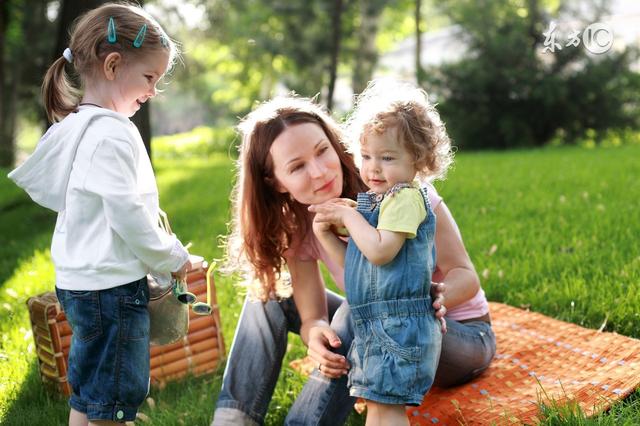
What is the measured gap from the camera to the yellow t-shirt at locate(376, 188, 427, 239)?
195cm

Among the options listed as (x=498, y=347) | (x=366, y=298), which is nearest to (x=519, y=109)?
(x=498, y=347)

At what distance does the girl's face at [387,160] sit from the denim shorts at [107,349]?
77 centimetres

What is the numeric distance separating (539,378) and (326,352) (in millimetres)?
792

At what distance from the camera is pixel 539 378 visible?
2.53m

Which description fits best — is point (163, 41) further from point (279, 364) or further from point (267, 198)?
point (279, 364)

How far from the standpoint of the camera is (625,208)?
4719 mm

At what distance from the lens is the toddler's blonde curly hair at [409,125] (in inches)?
78.9

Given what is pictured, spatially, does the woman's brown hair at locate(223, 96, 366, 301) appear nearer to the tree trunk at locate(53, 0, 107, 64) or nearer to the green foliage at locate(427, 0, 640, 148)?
the tree trunk at locate(53, 0, 107, 64)

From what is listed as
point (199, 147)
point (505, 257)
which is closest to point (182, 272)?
point (505, 257)

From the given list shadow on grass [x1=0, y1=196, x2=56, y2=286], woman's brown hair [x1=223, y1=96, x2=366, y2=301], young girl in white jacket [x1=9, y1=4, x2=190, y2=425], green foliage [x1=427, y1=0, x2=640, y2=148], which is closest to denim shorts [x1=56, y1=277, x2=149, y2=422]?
young girl in white jacket [x1=9, y1=4, x2=190, y2=425]

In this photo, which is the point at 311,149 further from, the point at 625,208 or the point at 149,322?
the point at 625,208

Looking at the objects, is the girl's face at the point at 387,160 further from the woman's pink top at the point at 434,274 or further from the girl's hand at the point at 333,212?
the woman's pink top at the point at 434,274

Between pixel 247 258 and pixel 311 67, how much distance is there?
16.3m

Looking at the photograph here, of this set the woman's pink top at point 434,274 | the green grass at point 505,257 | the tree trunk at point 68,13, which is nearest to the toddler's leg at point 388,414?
the green grass at point 505,257
